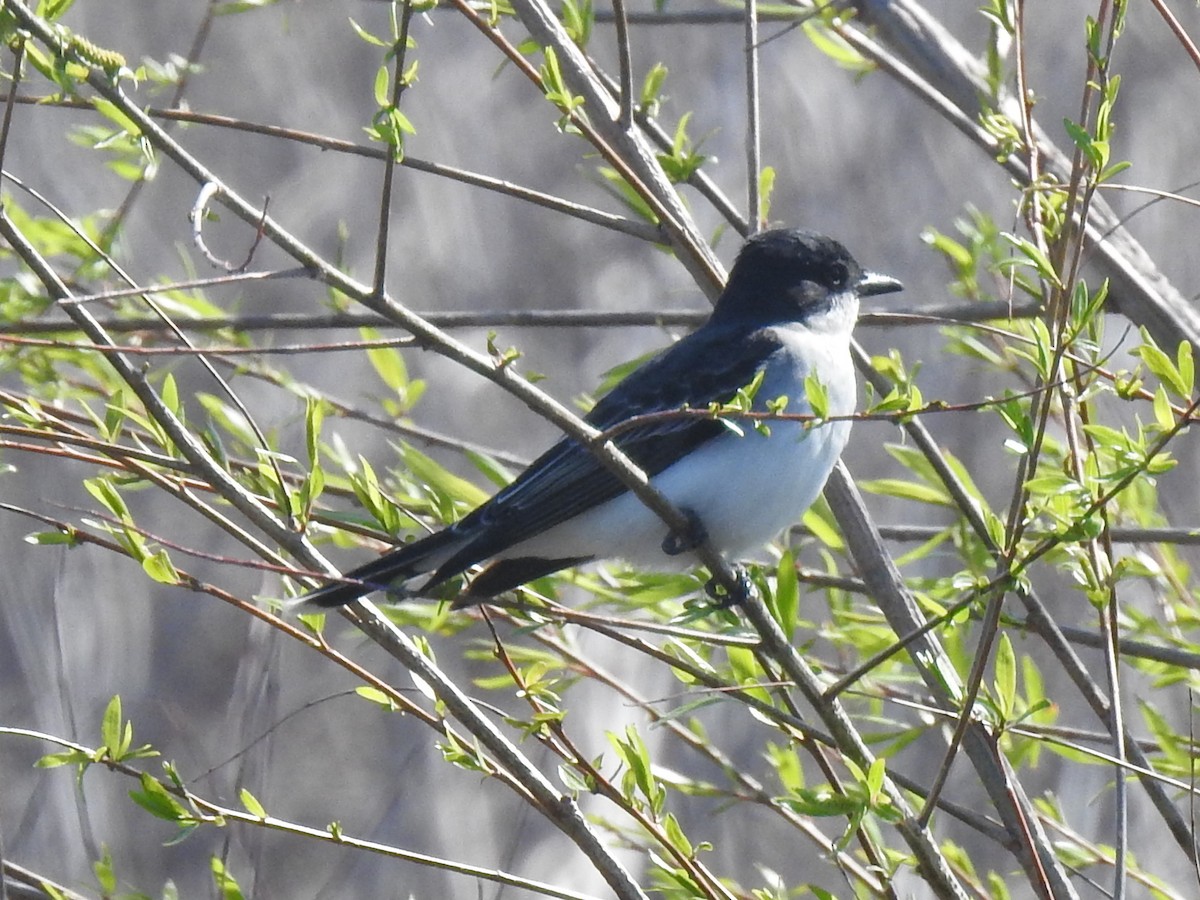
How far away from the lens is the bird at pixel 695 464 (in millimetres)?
2787

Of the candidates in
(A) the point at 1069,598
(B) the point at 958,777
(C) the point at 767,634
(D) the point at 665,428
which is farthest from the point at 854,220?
(C) the point at 767,634

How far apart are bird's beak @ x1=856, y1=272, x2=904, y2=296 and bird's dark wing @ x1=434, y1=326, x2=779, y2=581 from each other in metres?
0.39

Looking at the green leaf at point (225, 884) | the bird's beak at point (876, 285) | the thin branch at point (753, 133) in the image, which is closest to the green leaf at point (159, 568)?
the green leaf at point (225, 884)

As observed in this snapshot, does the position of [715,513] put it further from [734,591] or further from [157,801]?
[157,801]

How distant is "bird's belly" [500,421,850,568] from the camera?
305 cm

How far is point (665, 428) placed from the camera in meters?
3.24

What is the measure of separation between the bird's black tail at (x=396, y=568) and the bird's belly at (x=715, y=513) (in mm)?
356

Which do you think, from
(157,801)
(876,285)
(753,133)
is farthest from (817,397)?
(876,285)

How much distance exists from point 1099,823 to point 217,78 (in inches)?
225

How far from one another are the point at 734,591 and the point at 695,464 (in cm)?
79

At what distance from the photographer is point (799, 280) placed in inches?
154

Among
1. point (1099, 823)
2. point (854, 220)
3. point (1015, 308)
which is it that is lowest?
point (1099, 823)

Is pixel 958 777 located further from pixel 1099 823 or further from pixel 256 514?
pixel 256 514

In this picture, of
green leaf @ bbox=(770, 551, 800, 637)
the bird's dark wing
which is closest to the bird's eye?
the bird's dark wing
